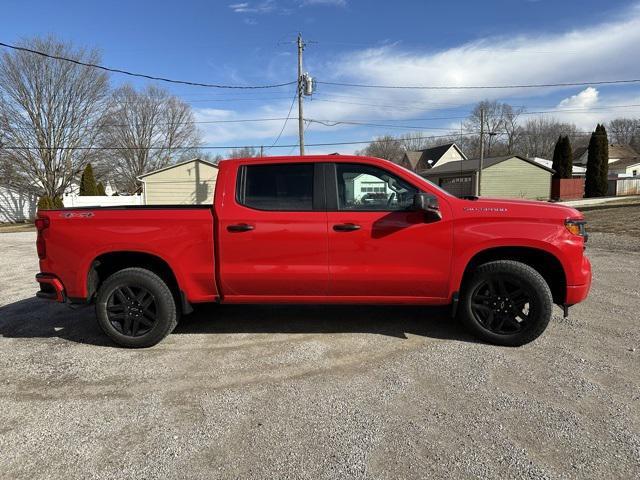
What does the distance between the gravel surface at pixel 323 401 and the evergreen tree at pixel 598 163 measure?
4114 centimetres

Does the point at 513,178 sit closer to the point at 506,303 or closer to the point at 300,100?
the point at 300,100

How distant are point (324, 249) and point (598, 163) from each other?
144 ft

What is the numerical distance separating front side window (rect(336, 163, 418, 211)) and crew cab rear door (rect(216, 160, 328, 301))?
0.71ft

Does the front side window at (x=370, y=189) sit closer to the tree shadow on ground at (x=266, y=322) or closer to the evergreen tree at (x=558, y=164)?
the tree shadow on ground at (x=266, y=322)

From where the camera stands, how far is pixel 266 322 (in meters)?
4.88

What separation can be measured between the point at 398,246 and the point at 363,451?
1902mm

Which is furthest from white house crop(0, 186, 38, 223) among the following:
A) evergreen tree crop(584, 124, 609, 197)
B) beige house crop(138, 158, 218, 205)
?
evergreen tree crop(584, 124, 609, 197)

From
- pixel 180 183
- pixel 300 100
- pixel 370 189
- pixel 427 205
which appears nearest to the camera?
pixel 427 205

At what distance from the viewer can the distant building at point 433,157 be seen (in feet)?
216

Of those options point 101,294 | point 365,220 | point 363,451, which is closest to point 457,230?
point 365,220

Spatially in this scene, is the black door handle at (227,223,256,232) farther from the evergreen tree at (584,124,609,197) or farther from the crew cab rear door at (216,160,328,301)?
the evergreen tree at (584,124,609,197)

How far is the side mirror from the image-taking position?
3.67 m

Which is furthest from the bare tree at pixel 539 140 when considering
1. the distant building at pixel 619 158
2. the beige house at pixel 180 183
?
the beige house at pixel 180 183

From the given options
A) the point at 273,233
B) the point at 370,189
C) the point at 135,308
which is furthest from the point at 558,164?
the point at 135,308
